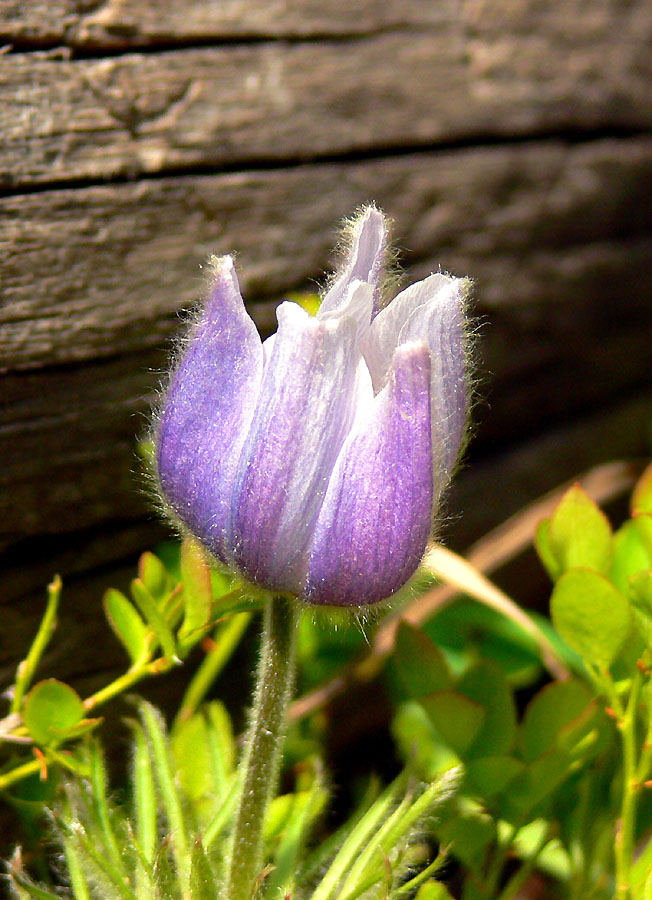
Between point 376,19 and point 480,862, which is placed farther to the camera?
point 376,19

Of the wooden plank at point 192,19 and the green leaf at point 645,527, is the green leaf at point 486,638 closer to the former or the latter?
the green leaf at point 645,527

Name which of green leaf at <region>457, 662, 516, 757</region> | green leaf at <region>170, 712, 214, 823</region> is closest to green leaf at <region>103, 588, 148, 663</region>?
green leaf at <region>170, 712, 214, 823</region>

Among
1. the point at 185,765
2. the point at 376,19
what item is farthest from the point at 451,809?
the point at 376,19

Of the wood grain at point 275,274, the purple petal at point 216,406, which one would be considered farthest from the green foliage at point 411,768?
the wood grain at point 275,274

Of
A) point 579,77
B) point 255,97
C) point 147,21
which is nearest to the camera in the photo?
point 147,21

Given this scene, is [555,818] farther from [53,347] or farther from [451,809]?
[53,347]

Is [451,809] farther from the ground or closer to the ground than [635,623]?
closer to the ground
